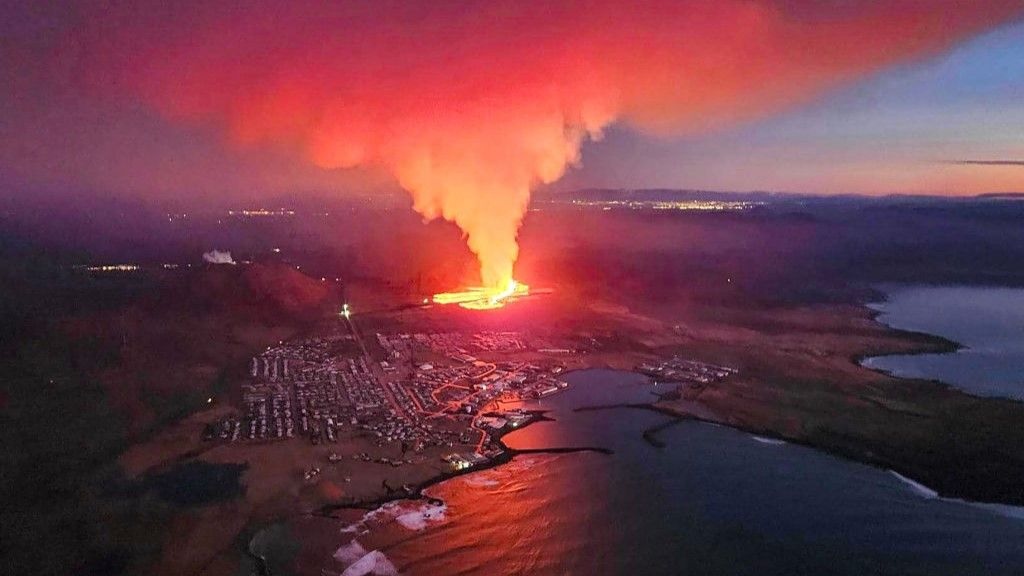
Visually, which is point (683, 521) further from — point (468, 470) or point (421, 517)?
point (421, 517)

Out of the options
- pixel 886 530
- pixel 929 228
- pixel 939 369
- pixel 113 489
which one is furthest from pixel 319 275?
pixel 929 228

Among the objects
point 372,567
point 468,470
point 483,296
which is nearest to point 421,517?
point 372,567

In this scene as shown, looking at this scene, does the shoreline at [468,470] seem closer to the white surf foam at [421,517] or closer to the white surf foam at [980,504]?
the white surf foam at [421,517]

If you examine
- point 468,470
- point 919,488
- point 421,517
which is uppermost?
point 468,470

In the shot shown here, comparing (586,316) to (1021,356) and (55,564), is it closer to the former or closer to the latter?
(1021,356)

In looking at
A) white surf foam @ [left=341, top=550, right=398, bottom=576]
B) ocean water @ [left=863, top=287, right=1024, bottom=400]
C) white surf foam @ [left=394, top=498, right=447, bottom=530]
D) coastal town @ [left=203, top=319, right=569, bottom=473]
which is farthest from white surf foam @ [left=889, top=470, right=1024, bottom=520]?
white surf foam @ [left=341, top=550, right=398, bottom=576]

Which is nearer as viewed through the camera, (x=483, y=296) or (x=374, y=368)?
(x=374, y=368)

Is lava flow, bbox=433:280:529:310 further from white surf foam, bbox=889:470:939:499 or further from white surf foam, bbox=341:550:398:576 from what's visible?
white surf foam, bbox=341:550:398:576

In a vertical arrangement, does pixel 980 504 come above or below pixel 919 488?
below
